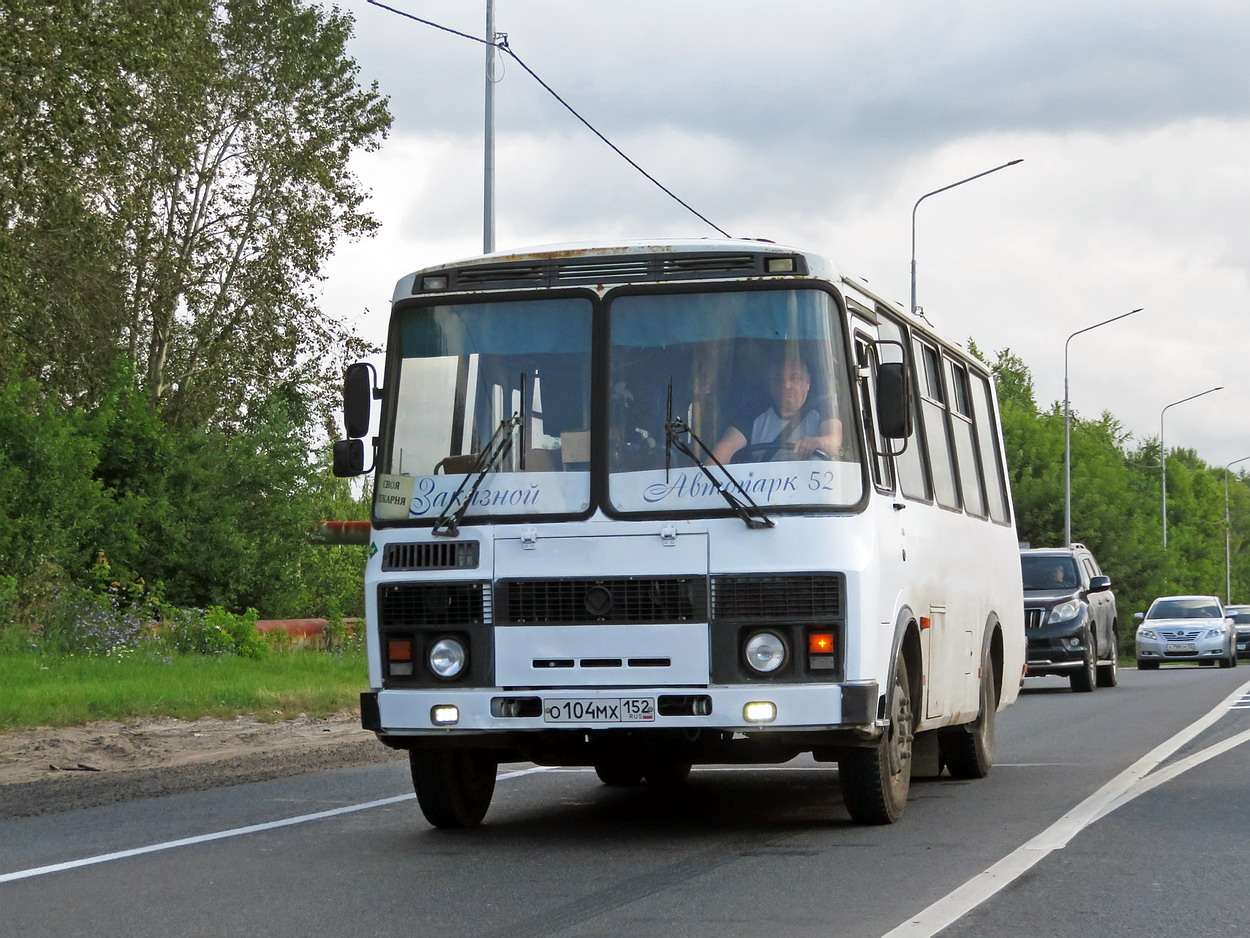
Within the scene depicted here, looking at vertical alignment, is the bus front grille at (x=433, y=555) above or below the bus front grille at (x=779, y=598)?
above

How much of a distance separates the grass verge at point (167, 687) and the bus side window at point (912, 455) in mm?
9019

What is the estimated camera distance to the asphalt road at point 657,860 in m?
6.95

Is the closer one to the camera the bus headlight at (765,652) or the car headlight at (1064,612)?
the bus headlight at (765,652)

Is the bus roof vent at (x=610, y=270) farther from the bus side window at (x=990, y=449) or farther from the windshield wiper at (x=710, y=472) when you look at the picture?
the bus side window at (x=990, y=449)

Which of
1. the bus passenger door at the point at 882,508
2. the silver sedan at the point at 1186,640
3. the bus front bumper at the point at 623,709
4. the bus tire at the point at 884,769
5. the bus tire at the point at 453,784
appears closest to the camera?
the bus front bumper at the point at 623,709

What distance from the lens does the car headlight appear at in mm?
26281

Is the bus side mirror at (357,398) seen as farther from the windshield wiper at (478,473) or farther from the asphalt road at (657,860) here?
the asphalt road at (657,860)

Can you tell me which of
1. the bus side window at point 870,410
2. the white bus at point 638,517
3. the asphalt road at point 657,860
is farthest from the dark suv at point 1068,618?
the white bus at point 638,517

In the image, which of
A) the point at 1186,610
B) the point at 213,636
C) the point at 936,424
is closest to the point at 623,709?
the point at 936,424

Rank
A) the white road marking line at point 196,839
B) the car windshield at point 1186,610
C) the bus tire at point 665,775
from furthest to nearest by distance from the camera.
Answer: the car windshield at point 1186,610, the bus tire at point 665,775, the white road marking line at point 196,839

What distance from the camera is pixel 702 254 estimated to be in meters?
9.38

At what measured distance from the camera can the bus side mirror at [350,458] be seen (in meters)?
9.41

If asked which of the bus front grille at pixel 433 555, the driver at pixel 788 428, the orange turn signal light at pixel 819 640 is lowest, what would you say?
the orange turn signal light at pixel 819 640

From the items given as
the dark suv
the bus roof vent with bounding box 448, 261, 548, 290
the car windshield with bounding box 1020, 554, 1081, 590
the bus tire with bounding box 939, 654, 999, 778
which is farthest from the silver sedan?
the bus roof vent with bounding box 448, 261, 548, 290
